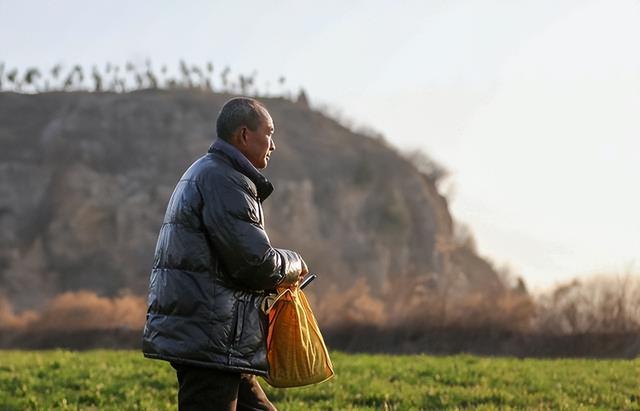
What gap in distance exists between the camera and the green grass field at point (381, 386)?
33.4 feet

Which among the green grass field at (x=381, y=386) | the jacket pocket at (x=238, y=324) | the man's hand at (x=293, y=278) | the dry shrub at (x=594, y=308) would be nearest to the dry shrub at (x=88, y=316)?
the dry shrub at (x=594, y=308)

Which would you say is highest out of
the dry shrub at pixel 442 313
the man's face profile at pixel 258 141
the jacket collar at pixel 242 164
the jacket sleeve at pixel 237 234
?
the dry shrub at pixel 442 313

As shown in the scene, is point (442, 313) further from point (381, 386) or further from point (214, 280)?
point (214, 280)

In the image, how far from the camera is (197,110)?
7481 centimetres

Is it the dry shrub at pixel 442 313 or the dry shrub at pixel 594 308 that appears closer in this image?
the dry shrub at pixel 594 308

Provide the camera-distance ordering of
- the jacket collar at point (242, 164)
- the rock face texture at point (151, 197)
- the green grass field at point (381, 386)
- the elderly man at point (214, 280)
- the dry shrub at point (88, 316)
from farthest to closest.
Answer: the rock face texture at point (151, 197)
the dry shrub at point (88, 316)
the green grass field at point (381, 386)
the jacket collar at point (242, 164)
the elderly man at point (214, 280)

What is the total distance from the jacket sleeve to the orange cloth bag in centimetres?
34

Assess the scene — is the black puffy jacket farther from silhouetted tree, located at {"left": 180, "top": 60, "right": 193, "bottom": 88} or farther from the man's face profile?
silhouetted tree, located at {"left": 180, "top": 60, "right": 193, "bottom": 88}

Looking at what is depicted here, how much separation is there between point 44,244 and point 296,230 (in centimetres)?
1594

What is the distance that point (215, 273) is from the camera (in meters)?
4.99

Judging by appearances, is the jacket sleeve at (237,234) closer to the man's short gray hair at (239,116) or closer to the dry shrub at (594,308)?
the man's short gray hair at (239,116)

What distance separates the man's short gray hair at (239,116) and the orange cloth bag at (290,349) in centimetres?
94

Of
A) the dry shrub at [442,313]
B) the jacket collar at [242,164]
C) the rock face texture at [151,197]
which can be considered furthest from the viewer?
the rock face texture at [151,197]

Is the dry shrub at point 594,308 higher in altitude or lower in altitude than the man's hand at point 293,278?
higher
